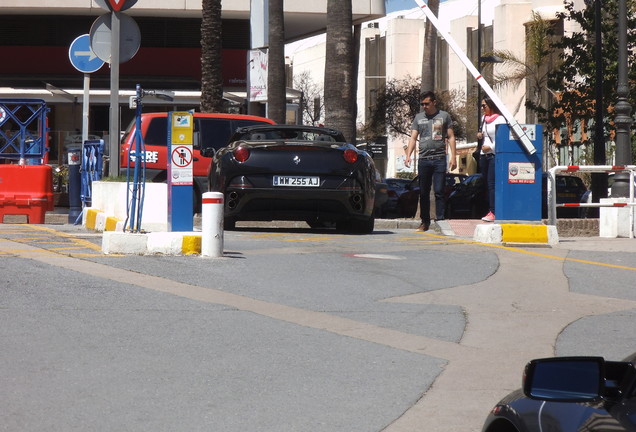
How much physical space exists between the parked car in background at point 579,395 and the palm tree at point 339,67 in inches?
822

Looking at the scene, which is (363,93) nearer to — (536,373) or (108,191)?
(108,191)

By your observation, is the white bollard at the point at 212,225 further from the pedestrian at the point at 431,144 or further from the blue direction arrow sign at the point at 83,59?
the blue direction arrow sign at the point at 83,59

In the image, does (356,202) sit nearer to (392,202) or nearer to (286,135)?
(286,135)

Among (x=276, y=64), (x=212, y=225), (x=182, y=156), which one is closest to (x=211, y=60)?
(x=276, y=64)

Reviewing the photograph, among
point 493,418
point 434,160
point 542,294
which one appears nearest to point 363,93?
point 434,160

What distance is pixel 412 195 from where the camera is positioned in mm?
30516

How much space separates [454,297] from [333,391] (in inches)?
139

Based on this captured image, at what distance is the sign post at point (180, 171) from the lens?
12.2m

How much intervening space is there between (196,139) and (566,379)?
1704cm

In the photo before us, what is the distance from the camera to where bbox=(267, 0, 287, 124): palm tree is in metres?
30.7

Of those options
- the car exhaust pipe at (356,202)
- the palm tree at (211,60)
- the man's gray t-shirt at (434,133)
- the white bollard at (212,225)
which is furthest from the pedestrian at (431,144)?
the palm tree at (211,60)

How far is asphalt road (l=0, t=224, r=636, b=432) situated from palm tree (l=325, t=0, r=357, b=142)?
11.8m

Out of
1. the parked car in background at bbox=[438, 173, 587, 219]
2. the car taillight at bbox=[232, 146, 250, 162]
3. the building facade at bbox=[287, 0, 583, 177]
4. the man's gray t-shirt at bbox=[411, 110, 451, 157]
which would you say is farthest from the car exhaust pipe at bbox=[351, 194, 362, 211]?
the building facade at bbox=[287, 0, 583, 177]

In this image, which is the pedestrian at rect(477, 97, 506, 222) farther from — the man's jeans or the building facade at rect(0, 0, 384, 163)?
the building facade at rect(0, 0, 384, 163)
